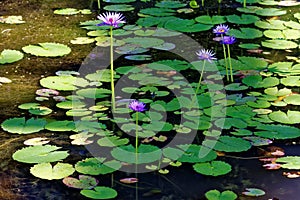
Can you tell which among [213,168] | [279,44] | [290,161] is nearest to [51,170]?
[213,168]

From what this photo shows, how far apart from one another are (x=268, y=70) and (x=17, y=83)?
0.95 m

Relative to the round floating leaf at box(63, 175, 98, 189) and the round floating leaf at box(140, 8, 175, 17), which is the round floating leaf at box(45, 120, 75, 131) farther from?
the round floating leaf at box(140, 8, 175, 17)

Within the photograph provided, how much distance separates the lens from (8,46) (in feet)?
8.95

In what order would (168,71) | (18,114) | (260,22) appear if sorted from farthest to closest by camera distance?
(260,22) → (168,71) → (18,114)

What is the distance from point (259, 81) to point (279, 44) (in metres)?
0.39

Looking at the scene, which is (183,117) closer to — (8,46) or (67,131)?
(67,131)

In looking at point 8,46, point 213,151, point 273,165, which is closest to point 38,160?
point 213,151

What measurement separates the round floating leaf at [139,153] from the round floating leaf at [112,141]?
0.10 feet

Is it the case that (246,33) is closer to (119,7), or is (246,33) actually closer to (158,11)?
(158,11)

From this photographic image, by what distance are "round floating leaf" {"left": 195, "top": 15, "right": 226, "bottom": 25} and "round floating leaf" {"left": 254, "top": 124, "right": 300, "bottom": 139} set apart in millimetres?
1020

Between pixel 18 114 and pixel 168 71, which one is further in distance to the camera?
pixel 168 71

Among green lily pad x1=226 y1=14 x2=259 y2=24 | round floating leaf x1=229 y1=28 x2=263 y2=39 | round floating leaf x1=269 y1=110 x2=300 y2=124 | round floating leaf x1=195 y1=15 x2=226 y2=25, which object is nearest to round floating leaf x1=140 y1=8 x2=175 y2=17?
round floating leaf x1=195 y1=15 x2=226 y2=25

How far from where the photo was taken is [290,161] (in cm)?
184

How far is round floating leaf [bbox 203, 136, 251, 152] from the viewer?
1907 millimetres
